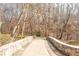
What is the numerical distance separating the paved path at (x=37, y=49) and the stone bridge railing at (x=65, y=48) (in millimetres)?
95

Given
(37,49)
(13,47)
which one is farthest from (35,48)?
(13,47)

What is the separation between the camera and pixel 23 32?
193cm

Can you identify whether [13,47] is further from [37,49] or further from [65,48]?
[65,48]

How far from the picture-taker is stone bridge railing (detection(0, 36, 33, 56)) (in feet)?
6.27

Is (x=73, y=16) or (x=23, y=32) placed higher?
(x=73, y=16)

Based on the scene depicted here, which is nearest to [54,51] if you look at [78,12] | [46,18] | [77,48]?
[77,48]

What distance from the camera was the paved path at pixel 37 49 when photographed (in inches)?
75.5

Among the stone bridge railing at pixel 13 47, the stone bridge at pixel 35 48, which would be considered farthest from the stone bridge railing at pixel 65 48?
the stone bridge railing at pixel 13 47

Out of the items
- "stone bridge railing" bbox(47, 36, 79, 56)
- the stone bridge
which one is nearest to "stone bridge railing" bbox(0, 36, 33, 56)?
the stone bridge

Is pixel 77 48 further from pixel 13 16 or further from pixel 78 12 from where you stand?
pixel 13 16

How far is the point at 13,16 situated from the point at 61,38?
552 mm

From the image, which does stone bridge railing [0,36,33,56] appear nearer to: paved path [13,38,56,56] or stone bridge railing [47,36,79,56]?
paved path [13,38,56,56]

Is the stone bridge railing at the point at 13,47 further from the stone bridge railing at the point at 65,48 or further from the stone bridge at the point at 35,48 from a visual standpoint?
the stone bridge railing at the point at 65,48

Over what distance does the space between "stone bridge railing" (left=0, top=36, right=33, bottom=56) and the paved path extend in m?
0.06
